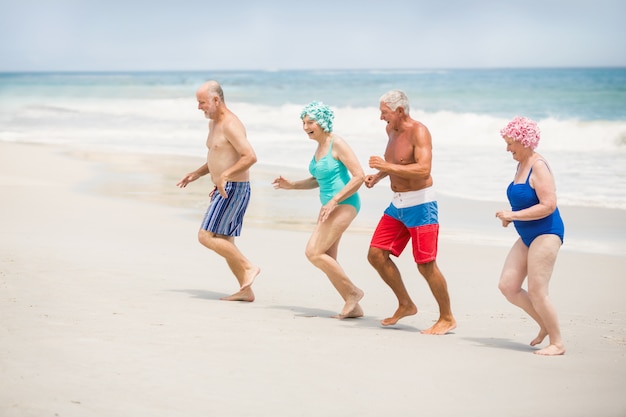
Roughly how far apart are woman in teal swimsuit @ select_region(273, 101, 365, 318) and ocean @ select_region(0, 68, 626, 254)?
7.09 m

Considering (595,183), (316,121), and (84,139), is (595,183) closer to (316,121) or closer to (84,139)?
(316,121)

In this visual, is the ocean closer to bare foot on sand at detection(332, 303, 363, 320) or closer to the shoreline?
the shoreline

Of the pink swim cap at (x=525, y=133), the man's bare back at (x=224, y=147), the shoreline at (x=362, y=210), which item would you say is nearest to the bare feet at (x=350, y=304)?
the man's bare back at (x=224, y=147)

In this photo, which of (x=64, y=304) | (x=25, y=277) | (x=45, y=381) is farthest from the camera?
(x=25, y=277)

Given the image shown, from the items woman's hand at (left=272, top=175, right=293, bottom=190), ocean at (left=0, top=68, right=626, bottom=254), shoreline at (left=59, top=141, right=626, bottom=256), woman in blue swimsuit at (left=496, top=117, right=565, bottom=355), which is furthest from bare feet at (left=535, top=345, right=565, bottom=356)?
ocean at (left=0, top=68, right=626, bottom=254)

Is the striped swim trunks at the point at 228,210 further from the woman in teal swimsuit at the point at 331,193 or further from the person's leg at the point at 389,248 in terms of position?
the person's leg at the point at 389,248

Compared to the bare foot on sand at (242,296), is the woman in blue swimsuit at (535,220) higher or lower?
higher

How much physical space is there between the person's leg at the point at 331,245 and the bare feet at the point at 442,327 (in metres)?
0.68

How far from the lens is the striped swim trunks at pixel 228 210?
713 cm

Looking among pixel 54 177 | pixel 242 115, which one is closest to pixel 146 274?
pixel 54 177

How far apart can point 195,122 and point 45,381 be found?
30312 mm

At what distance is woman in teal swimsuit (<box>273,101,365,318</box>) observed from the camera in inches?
260

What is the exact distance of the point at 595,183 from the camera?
50.4 feet

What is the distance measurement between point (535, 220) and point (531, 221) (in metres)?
0.03
